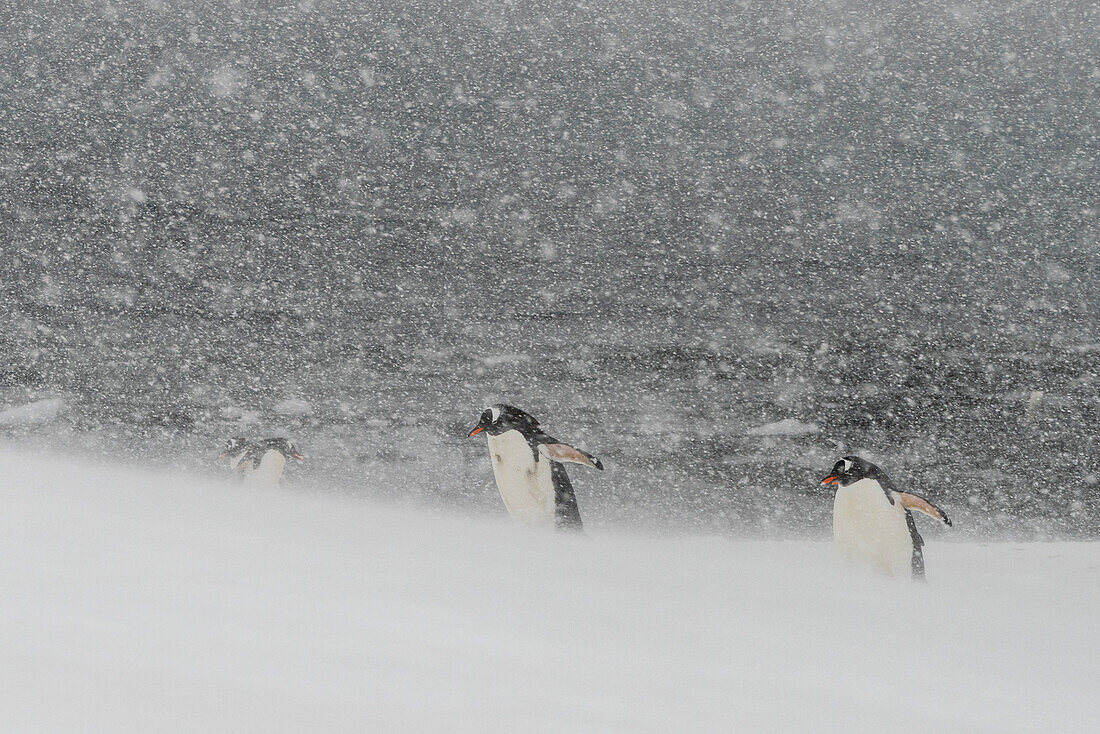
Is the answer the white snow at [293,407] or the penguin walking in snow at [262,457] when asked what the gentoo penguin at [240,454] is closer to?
the penguin walking in snow at [262,457]

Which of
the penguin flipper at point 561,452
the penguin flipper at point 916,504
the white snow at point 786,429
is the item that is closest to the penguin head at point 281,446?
the penguin flipper at point 561,452

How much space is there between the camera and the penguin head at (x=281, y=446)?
3115mm

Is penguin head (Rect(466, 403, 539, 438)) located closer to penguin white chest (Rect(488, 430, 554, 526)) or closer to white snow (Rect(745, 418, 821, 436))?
penguin white chest (Rect(488, 430, 554, 526))

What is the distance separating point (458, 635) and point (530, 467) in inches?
63.1

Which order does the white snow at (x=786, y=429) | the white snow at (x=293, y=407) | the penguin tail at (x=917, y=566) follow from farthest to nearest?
the white snow at (x=786, y=429), the white snow at (x=293, y=407), the penguin tail at (x=917, y=566)

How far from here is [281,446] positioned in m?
3.13

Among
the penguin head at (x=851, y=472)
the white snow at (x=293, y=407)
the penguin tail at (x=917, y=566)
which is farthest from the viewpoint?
the white snow at (x=293, y=407)

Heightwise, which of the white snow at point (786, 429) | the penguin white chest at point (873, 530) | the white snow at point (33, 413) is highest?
the white snow at point (786, 429)

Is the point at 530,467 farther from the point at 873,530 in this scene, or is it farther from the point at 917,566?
the point at 917,566

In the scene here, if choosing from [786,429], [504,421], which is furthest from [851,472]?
[504,421]

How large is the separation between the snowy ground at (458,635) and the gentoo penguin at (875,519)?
1.14 ft

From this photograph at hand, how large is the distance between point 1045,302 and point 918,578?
7.81ft

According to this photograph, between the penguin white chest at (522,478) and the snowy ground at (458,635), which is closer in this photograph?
the snowy ground at (458,635)

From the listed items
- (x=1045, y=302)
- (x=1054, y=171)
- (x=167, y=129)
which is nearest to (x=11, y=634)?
(x=167, y=129)
